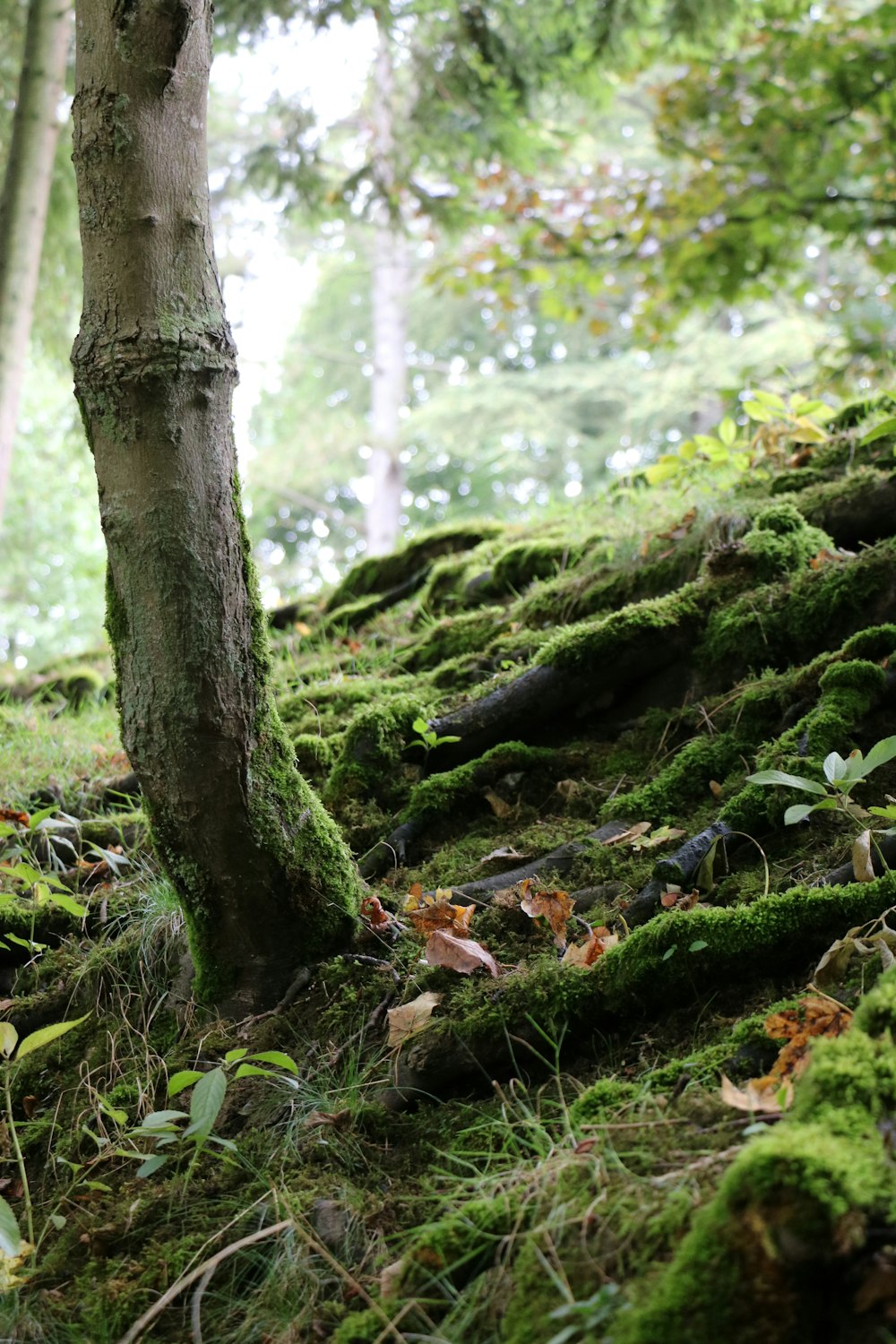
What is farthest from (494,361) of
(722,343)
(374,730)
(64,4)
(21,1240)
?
(21,1240)

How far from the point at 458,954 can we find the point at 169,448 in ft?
4.52

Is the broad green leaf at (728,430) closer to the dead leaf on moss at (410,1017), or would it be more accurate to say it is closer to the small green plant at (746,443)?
the small green plant at (746,443)

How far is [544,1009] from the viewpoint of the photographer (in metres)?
2.12

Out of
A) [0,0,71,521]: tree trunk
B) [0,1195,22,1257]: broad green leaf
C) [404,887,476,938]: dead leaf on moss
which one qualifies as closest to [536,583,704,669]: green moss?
[404,887,476,938]: dead leaf on moss

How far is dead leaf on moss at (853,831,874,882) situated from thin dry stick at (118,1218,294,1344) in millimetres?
1404

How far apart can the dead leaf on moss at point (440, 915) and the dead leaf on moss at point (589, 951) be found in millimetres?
308

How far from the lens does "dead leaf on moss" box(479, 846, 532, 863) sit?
9.23 ft

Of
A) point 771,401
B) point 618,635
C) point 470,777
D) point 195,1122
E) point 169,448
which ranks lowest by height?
point 195,1122

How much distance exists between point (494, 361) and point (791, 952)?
73.9ft

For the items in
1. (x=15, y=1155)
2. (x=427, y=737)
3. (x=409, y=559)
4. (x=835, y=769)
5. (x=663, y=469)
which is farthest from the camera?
(x=409, y=559)

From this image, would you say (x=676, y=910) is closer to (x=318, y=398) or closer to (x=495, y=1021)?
(x=495, y=1021)

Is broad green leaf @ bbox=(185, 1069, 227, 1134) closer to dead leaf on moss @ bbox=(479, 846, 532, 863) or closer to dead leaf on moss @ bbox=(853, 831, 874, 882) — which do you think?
dead leaf on moss @ bbox=(479, 846, 532, 863)

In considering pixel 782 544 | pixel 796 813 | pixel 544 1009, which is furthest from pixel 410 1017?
pixel 782 544

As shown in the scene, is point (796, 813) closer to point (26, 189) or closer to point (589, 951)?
point (589, 951)
